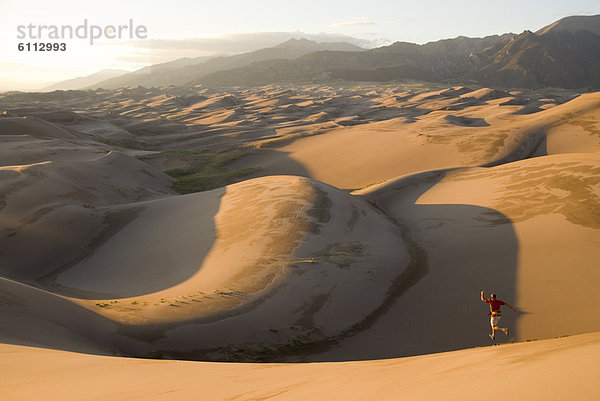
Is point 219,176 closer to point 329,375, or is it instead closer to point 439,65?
point 329,375

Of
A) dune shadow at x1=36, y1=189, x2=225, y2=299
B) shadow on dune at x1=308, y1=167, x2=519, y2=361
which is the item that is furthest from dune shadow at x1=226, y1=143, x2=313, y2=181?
shadow on dune at x1=308, y1=167, x2=519, y2=361

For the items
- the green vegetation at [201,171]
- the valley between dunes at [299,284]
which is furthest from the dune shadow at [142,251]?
the green vegetation at [201,171]

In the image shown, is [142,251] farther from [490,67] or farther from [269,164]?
[490,67]

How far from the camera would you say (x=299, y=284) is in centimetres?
1110

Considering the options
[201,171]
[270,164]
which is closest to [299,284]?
[270,164]

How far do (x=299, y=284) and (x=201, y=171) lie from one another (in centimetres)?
2505

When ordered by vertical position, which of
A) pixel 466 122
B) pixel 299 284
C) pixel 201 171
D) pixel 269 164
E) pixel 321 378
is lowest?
pixel 201 171

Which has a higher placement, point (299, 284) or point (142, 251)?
point (299, 284)

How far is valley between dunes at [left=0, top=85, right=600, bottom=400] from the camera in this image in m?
4.79

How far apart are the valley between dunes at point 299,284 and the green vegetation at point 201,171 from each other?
321 cm

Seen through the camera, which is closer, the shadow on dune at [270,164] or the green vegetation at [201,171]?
the green vegetation at [201,171]

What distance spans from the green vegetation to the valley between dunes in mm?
3213

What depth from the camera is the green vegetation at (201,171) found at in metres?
29.5

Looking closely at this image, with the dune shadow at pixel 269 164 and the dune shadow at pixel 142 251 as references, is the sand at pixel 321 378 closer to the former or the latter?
the dune shadow at pixel 142 251
